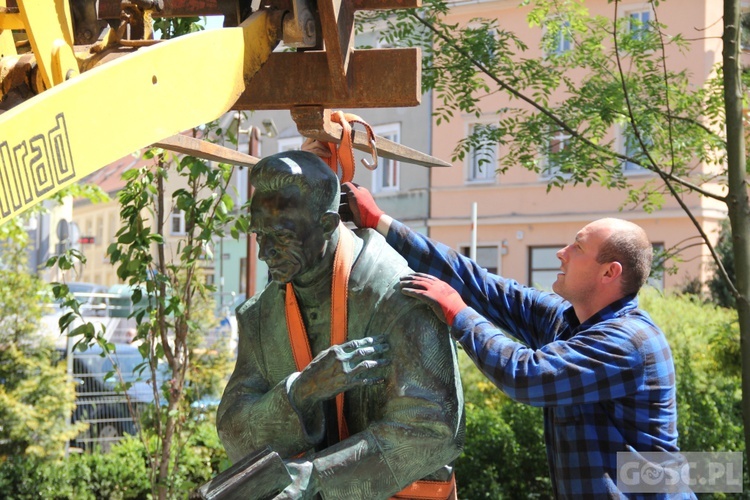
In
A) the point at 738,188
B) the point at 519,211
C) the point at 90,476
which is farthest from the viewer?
the point at 519,211

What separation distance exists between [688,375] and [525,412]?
4.18 ft

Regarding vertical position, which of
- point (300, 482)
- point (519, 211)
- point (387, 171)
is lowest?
point (300, 482)

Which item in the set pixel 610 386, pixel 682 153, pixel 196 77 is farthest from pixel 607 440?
pixel 682 153

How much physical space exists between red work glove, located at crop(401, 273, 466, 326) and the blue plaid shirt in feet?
0.16

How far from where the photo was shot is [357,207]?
9.78 ft

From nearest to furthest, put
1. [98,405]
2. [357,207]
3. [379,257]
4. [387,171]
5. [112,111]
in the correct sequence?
1. [112,111]
2. [379,257]
3. [357,207]
4. [98,405]
5. [387,171]

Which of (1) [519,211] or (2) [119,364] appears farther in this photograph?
(1) [519,211]

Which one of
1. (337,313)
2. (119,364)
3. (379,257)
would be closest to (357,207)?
(379,257)

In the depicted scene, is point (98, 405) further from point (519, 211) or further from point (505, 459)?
point (519, 211)

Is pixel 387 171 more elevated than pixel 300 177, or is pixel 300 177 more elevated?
pixel 387 171

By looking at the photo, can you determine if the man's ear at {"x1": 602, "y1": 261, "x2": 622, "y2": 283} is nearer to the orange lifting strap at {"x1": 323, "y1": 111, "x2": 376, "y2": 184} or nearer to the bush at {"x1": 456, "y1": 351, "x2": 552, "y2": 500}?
the orange lifting strap at {"x1": 323, "y1": 111, "x2": 376, "y2": 184}

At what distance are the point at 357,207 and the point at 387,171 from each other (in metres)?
22.9

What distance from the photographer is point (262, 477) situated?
7.46 ft

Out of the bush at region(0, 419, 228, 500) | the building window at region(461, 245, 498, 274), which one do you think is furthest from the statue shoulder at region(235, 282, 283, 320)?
the building window at region(461, 245, 498, 274)
